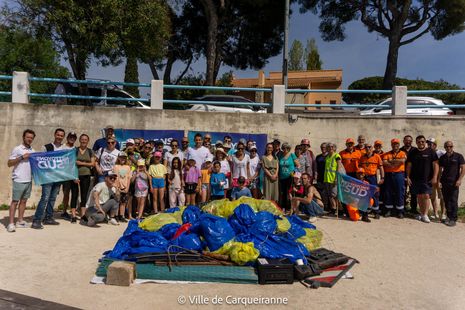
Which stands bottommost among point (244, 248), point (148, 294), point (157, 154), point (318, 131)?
point (148, 294)

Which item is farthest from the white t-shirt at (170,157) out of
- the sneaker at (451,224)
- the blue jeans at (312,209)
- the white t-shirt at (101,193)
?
the sneaker at (451,224)

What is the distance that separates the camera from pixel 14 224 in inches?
308

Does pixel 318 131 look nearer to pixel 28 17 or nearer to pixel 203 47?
pixel 28 17

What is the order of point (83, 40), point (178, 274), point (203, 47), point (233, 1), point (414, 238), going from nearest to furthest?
1. point (178, 274)
2. point (414, 238)
3. point (83, 40)
4. point (233, 1)
5. point (203, 47)

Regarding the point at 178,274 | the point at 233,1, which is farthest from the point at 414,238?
the point at 233,1

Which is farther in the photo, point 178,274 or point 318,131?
point 318,131

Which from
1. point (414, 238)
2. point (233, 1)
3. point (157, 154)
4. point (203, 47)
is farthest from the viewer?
point (203, 47)

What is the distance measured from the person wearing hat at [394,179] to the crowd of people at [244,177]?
22 millimetres

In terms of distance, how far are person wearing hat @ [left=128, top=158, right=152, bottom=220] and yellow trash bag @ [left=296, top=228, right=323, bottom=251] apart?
151 inches

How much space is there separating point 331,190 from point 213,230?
457cm

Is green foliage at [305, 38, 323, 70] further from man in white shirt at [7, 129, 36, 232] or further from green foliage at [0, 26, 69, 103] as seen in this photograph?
man in white shirt at [7, 129, 36, 232]

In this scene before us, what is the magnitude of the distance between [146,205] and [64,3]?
529 centimetres

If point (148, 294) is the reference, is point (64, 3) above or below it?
above

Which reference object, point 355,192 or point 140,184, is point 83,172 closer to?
point 140,184
